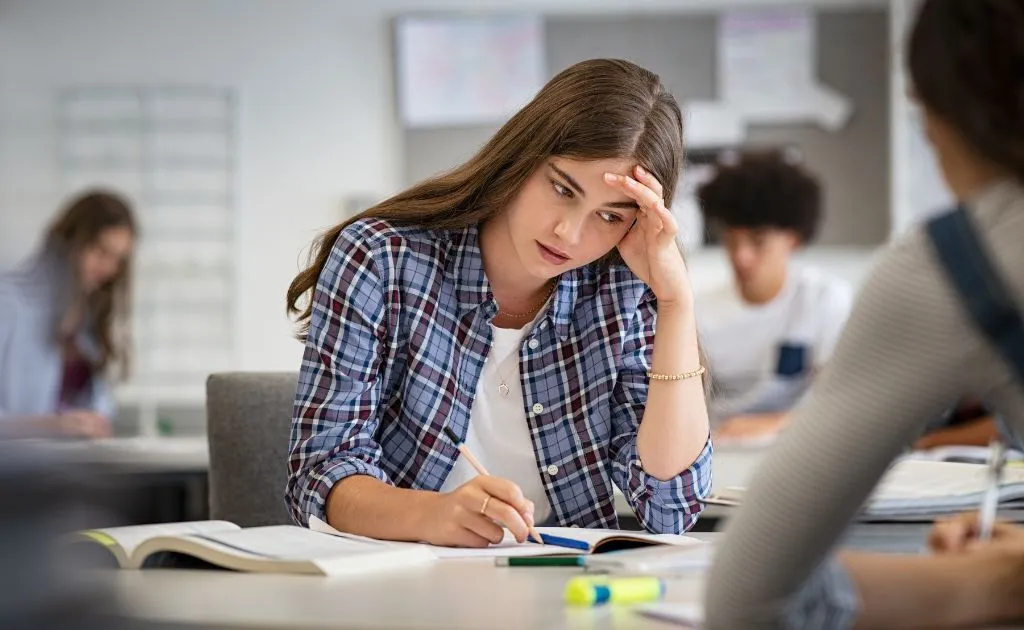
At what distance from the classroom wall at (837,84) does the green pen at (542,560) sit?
3890mm

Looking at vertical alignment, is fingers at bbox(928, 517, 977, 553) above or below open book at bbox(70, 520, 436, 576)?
above

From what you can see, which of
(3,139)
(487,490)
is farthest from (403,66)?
(487,490)

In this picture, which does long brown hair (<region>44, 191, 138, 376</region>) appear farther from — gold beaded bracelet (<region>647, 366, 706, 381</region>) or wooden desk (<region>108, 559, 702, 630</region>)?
wooden desk (<region>108, 559, 702, 630</region>)

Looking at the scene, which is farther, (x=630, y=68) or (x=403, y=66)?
(x=403, y=66)

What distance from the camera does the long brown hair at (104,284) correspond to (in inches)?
150

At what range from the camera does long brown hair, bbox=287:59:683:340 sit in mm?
1532

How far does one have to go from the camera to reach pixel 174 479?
2701 mm

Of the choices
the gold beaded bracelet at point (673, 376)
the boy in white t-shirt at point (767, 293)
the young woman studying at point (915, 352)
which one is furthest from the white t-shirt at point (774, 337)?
the young woman studying at point (915, 352)

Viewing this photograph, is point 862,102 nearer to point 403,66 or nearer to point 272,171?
point 403,66

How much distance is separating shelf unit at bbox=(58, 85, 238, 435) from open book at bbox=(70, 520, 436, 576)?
13.9 feet

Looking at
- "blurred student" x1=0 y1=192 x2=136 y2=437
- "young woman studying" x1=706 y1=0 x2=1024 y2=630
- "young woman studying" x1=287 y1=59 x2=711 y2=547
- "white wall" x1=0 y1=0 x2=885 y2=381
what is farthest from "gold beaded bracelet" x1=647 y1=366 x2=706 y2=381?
"white wall" x1=0 y1=0 x2=885 y2=381

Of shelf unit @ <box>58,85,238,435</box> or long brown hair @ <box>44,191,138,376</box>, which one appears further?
shelf unit @ <box>58,85,238,435</box>

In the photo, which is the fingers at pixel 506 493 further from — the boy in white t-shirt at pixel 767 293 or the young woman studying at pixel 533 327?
the boy in white t-shirt at pixel 767 293

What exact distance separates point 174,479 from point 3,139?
3.24 metres
